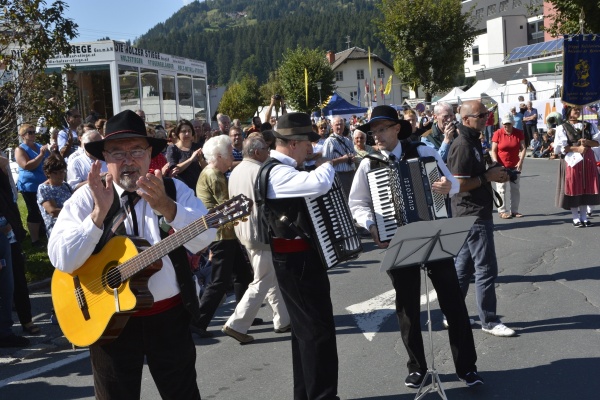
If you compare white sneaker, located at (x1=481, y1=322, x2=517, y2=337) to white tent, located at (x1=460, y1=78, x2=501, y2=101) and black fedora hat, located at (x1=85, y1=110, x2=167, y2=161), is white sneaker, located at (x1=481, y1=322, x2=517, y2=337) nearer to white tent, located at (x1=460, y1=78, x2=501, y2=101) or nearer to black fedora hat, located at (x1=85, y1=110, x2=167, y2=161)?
black fedora hat, located at (x1=85, y1=110, x2=167, y2=161)

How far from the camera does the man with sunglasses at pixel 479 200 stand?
641 centimetres

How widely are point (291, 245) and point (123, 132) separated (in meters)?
1.56

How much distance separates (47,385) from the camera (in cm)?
612

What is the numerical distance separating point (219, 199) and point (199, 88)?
67.6 feet

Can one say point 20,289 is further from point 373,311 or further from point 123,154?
point 123,154

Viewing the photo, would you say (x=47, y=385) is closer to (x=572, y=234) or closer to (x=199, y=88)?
(x=572, y=234)

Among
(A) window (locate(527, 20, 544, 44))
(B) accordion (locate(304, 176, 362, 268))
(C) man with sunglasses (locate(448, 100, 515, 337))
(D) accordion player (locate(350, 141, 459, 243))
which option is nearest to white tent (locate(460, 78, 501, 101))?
(C) man with sunglasses (locate(448, 100, 515, 337))

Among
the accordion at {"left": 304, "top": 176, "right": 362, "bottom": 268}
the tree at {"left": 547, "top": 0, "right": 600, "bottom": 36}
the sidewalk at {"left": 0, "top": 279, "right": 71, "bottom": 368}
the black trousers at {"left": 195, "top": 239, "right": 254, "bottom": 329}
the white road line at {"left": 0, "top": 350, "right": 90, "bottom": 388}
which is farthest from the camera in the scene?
the tree at {"left": 547, "top": 0, "right": 600, "bottom": 36}

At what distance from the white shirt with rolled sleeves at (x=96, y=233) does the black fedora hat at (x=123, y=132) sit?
226mm

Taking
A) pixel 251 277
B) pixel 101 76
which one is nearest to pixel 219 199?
pixel 251 277

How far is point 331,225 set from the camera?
475cm

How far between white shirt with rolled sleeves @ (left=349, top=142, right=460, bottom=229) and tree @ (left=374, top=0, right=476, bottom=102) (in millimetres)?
38697

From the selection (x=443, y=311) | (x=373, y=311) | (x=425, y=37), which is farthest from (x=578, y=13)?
(x=425, y=37)

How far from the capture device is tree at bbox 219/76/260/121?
95750mm
